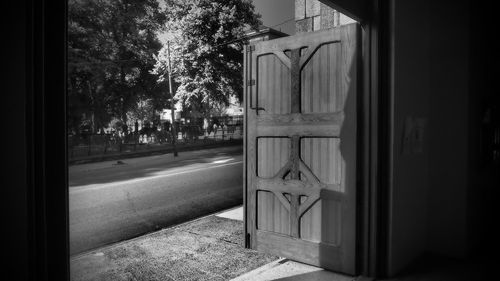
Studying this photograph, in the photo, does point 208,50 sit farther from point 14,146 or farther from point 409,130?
point 14,146

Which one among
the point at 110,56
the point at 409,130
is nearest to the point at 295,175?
the point at 409,130

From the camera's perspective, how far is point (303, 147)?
3.78 m

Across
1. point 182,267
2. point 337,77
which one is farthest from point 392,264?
point 182,267

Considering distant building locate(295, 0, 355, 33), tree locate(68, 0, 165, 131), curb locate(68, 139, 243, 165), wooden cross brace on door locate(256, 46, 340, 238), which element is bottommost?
curb locate(68, 139, 243, 165)

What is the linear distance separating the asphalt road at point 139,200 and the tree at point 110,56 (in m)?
11.2

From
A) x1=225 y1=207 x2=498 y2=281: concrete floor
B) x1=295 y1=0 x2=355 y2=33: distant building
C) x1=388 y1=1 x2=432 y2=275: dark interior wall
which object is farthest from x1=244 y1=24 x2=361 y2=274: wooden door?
x1=295 y1=0 x2=355 y2=33: distant building

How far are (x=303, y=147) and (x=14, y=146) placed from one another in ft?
9.86

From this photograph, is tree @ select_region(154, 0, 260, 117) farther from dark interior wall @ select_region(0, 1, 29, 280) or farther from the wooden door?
dark interior wall @ select_region(0, 1, 29, 280)

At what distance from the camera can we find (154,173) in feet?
40.2

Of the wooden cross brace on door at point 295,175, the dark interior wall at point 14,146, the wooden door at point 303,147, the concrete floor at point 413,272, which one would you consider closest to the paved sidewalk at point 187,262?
the concrete floor at point 413,272

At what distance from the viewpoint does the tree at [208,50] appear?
888 inches

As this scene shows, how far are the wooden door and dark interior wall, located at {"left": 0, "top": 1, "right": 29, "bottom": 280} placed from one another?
2836 millimetres

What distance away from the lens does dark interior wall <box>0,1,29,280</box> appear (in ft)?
3.53

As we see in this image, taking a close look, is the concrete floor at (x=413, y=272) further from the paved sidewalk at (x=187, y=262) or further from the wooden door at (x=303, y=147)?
the wooden door at (x=303, y=147)
